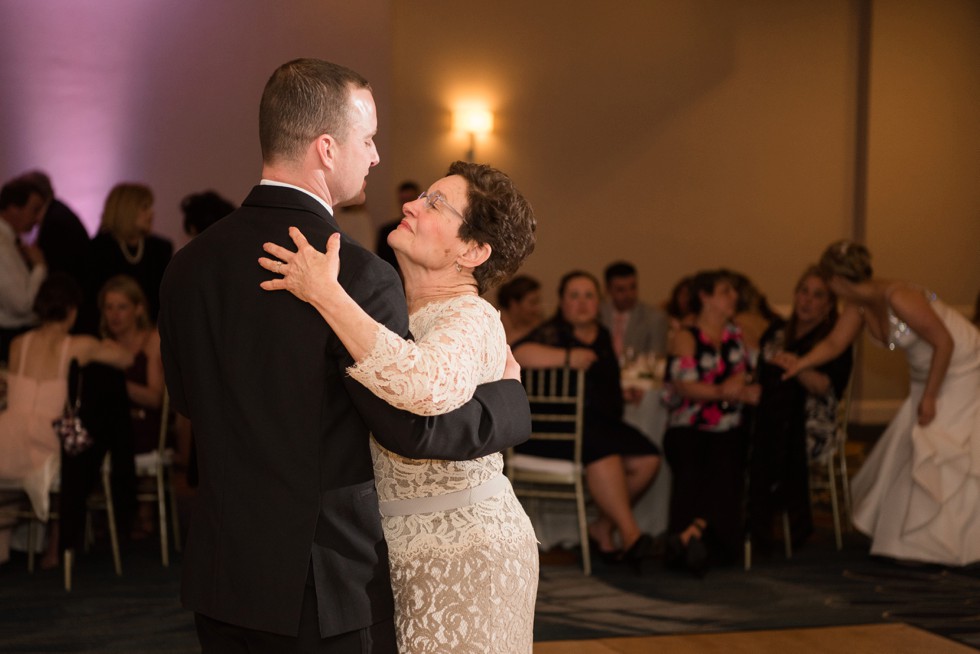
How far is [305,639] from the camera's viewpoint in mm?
1640

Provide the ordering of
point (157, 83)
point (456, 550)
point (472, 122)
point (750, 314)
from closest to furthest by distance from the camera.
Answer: point (456, 550)
point (750, 314)
point (157, 83)
point (472, 122)

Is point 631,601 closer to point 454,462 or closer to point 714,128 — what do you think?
point 454,462

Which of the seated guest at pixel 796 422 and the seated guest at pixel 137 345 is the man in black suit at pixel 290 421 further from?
the seated guest at pixel 137 345

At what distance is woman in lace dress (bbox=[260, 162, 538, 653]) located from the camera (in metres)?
1.63

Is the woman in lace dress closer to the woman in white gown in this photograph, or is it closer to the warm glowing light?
the woman in white gown

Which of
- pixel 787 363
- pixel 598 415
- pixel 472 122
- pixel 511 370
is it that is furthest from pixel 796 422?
pixel 472 122

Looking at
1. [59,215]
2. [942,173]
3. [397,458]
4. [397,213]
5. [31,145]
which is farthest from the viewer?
[942,173]

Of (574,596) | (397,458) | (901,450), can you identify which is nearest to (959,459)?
(901,450)

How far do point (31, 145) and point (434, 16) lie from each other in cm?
324

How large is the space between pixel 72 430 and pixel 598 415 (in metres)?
2.31

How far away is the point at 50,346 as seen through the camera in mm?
5031

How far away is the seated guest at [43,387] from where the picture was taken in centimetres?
481

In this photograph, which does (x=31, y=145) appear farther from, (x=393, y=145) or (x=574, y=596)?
(x=574, y=596)

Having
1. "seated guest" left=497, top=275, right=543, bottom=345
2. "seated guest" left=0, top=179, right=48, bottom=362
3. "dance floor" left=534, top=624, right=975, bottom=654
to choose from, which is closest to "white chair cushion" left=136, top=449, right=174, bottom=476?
"seated guest" left=0, top=179, right=48, bottom=362
